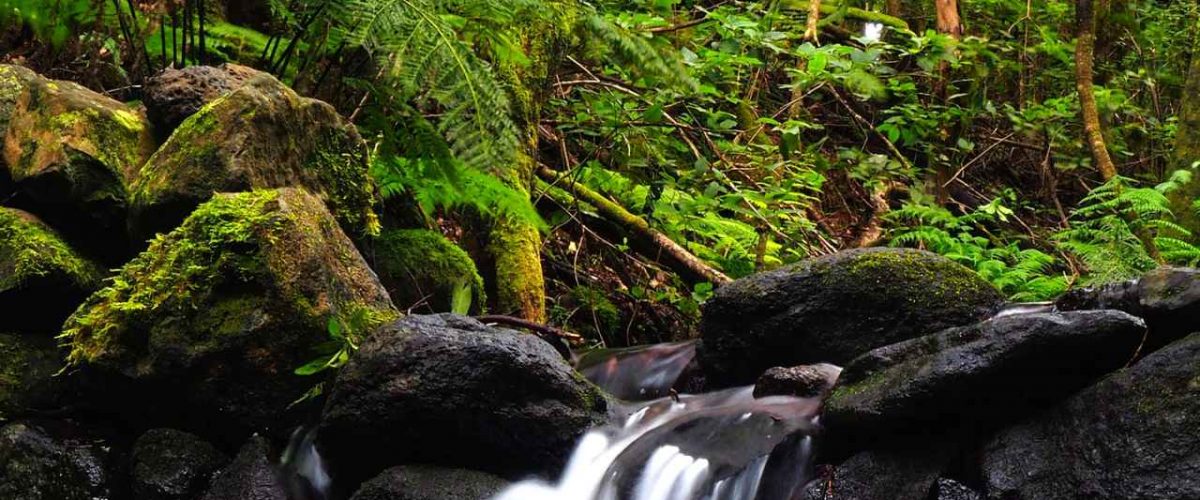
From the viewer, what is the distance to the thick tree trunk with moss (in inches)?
276

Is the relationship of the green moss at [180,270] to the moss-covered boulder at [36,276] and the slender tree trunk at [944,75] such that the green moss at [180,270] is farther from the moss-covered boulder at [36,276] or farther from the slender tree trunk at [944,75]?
the slender tree trunk at [944,75]

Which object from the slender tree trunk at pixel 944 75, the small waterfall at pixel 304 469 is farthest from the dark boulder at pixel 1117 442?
the slender tree trunk at pixel 944 75

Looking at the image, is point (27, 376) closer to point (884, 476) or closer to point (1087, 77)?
point (884, 476)

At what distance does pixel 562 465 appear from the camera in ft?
11.3

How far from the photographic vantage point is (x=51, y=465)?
3.17 meters

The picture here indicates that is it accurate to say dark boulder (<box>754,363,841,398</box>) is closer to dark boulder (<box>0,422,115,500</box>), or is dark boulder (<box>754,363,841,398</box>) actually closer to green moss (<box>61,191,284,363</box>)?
green moss (<box>61,191,284,363</box>)

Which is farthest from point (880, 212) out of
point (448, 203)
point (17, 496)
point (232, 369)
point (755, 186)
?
point (17, 496)

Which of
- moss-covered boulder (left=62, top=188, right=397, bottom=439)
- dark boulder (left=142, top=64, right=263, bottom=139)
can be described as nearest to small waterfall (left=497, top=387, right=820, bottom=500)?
moss-covered boulder (left=62, top=188, right=397, bottom=439)

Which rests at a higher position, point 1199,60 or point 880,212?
point 1199,60

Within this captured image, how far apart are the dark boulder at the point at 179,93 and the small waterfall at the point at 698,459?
223cm

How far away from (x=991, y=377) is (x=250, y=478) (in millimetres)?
2453

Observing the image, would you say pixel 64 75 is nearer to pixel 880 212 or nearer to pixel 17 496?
pixel 17 496

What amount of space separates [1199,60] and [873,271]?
15.8 feet

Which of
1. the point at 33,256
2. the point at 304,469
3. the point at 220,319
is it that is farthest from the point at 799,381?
the point at 33,256
